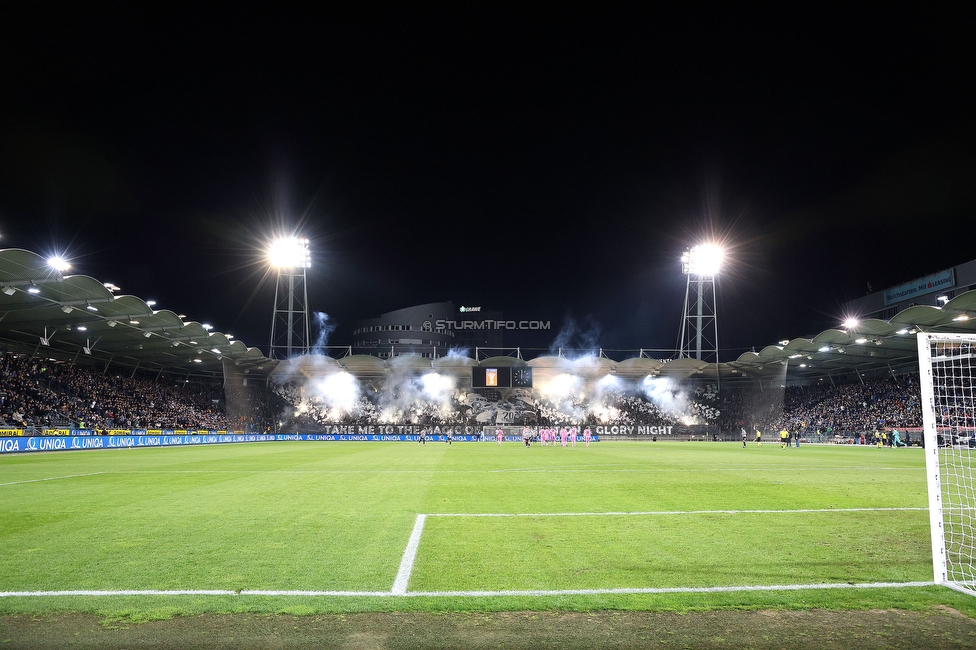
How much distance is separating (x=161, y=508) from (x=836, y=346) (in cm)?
4710

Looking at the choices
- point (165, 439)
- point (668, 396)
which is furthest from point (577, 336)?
point (165, 439)

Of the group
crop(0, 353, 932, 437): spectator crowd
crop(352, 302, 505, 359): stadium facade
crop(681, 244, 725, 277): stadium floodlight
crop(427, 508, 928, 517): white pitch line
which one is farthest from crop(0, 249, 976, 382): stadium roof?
crop(427, 508, 928, 517): white pitch line

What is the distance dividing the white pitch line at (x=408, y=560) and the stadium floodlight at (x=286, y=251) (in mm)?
47291

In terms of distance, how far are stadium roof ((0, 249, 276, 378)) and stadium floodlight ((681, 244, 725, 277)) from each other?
135 feet

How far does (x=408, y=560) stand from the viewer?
20.0ft

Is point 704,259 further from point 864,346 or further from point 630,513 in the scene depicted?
point 630,513

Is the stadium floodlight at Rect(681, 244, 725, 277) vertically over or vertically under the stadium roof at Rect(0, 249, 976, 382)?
over

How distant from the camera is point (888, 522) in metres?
8.30

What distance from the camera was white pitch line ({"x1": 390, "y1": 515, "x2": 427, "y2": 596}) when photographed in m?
5.11

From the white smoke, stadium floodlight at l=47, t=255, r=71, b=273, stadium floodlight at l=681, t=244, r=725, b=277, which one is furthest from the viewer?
the white smoke

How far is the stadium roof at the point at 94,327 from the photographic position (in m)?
28.2

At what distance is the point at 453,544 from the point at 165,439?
39.7m

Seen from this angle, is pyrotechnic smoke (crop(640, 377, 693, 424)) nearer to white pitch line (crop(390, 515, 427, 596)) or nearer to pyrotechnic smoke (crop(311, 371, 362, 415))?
pyrotechnic smoke (crop(311, 371, 362, 415))

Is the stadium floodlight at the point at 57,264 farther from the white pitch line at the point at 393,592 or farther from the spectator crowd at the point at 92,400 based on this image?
the white pitch line at the point at 393,592
